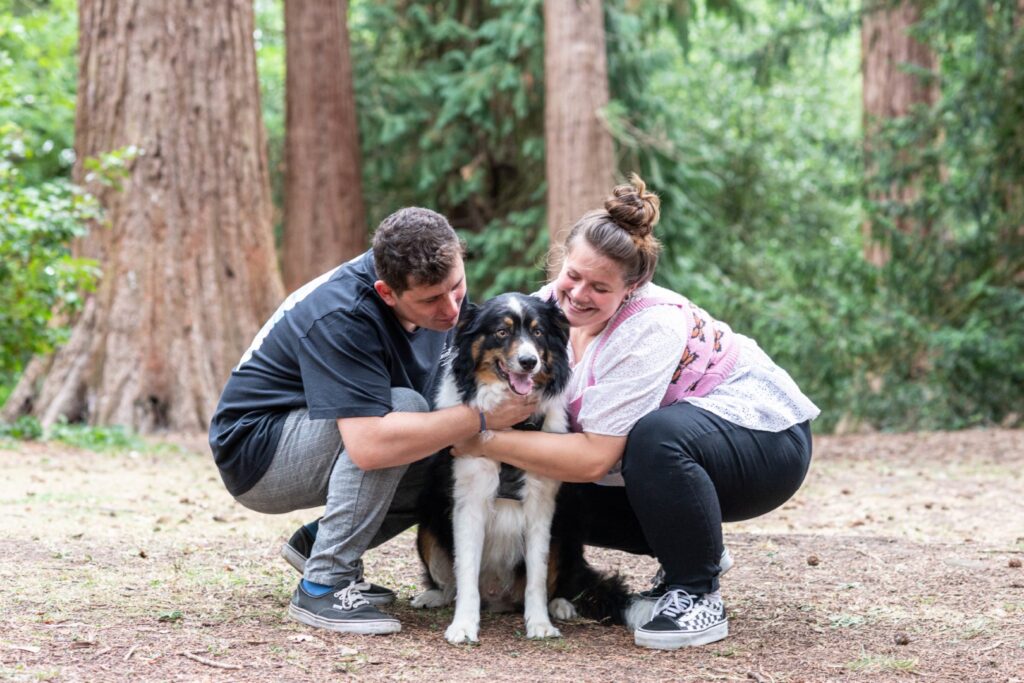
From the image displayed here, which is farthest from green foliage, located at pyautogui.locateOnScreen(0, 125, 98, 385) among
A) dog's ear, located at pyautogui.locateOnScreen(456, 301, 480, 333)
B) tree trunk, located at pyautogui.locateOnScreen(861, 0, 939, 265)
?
tree trunk, located at pyautogui.locateOnScreen(861, 0, 939, 265)

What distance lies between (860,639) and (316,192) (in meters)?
9.30

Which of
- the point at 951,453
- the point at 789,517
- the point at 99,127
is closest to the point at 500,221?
the point at 99,127

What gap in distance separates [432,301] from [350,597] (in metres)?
1.09

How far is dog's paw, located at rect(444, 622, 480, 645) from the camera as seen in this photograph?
3.58m

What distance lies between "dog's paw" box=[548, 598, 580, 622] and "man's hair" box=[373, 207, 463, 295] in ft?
4.59

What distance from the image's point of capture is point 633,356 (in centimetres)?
362

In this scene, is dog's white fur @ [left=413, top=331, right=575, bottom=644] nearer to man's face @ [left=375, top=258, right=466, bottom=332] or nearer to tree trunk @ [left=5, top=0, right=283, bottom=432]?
man's face @ [left=375, top=258, right=466, bottom=332]

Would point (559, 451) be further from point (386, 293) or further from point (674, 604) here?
point (386, 293)

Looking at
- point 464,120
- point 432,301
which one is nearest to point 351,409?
point 432,301

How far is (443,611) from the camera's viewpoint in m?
4.11

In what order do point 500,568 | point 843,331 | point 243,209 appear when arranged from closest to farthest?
1. point 500,568
2. point 243,209
3. point 843,331

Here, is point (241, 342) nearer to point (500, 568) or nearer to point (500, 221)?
point (500, 221)

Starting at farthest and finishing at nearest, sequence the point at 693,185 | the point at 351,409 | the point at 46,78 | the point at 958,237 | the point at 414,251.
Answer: the point at 46,78 → the point at 693,185 → the point at 958,237 → the point at 351,409 → the point at 414,251

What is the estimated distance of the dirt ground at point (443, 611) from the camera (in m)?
3.27
